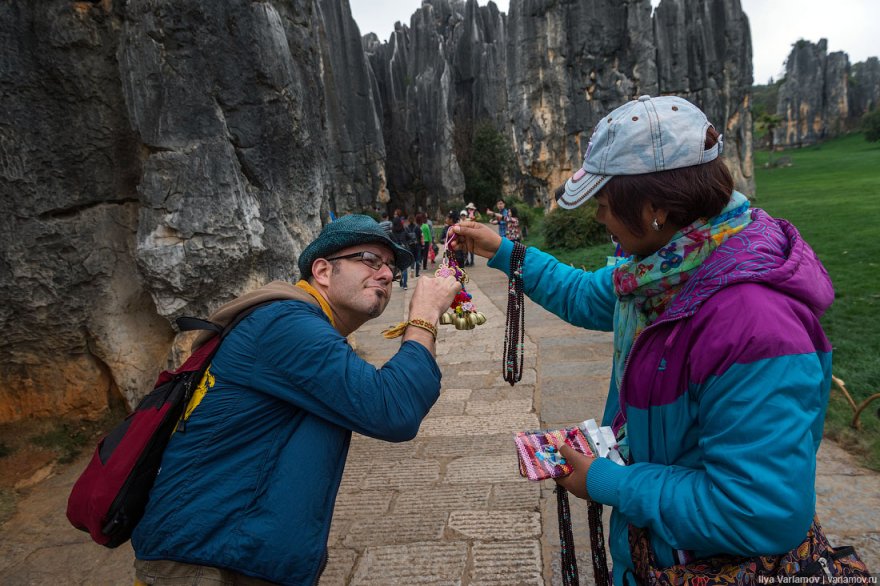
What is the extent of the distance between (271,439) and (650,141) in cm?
141

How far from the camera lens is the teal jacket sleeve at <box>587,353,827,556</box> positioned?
1.21 meters

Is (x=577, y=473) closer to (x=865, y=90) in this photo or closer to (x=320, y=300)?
(x=320, y=300)

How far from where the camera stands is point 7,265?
4.54 m

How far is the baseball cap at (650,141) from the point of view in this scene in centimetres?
141

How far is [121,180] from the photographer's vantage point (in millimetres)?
5109

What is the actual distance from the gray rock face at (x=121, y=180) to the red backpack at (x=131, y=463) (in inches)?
139

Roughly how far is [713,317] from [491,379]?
5.58m

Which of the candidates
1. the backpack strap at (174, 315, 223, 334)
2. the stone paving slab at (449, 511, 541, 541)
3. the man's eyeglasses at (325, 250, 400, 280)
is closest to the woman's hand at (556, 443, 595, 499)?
the man's eyeglasses at (325, 250, 400, 280)

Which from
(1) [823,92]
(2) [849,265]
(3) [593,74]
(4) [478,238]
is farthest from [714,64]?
(1) [823,92]

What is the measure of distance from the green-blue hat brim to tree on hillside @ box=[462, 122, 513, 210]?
38748 millimetres

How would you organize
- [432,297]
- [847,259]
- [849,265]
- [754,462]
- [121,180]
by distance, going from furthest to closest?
[847,259], [849,265], [121,180], [432,297], [754,462]

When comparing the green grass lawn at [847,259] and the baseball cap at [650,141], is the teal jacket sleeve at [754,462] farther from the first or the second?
the green grass lawn at [847,259]

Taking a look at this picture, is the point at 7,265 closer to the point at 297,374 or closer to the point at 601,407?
the point at 297,374

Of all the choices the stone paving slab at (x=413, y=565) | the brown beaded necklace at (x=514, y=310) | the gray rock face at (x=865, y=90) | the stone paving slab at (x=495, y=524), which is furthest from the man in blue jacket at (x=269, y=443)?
the gray rock face at (x=865, y=90)
